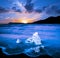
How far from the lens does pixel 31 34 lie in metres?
2.27

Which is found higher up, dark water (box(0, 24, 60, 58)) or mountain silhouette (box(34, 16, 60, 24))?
mountain silhouette (box(34, 16, 60, 24))

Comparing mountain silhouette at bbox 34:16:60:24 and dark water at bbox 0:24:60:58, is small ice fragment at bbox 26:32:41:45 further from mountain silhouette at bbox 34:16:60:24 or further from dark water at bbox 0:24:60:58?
mountain silhouette at bbox 34:16:60:24

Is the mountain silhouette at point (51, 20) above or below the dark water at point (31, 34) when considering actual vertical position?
above

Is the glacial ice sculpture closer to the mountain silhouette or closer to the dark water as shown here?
the dark water

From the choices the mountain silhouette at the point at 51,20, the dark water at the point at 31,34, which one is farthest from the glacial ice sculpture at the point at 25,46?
the mountain silhouette at the point at 51,20

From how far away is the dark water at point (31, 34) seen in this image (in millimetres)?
2223

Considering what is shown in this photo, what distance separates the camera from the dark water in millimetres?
2223

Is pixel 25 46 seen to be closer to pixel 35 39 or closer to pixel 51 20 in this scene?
pixel 35 39

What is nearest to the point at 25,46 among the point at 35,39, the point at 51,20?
the point at 35,39

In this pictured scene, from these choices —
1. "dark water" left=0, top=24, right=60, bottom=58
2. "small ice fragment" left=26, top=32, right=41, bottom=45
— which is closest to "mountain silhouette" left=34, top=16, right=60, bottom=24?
"dark water" left=0, top=24, right=60, bottom=58

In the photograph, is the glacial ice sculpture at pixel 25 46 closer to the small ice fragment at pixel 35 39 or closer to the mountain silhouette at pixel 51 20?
the small ice fragment at pixel 35 39

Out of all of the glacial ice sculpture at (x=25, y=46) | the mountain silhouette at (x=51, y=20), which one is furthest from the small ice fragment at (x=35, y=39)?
the mountain silhouette at (x=51, y=20)

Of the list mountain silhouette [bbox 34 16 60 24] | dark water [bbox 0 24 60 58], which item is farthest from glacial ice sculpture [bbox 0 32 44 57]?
mountain silhouette [bbox 34 16 60 24]

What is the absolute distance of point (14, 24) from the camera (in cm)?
234
